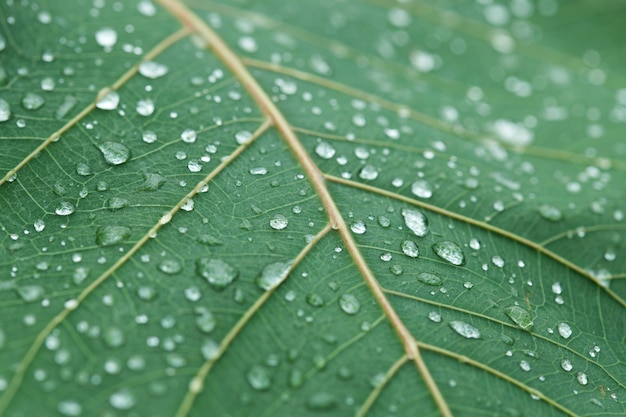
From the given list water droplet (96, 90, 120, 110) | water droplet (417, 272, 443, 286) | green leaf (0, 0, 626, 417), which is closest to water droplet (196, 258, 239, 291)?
green leaf (0, 0, 626, 417)

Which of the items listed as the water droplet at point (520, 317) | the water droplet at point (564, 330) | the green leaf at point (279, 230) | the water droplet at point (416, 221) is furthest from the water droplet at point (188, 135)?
the water droplet at point (564, 330)

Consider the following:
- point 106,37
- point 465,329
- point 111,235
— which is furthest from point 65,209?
point 465,329

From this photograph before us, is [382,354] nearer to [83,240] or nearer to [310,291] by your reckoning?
[310,291]

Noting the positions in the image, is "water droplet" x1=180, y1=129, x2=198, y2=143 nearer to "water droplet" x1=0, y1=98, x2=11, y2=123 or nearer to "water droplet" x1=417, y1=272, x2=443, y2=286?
"water droplet" x1=0, y1=98, x2=11, y2=123

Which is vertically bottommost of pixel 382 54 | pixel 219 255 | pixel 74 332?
pixel 74 332

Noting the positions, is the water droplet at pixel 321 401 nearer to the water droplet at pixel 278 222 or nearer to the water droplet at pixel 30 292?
the water droplet at pixel 278 222

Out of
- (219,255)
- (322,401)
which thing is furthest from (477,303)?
(219,255)
